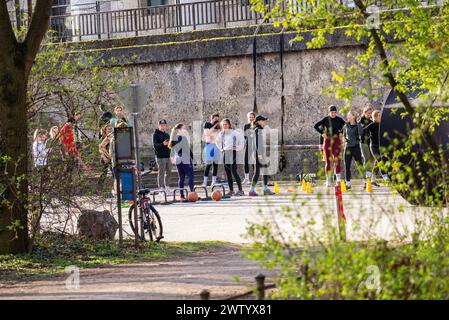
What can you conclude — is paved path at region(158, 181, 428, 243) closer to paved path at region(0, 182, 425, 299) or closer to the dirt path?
paved path at region(0, 182, 425, 299)

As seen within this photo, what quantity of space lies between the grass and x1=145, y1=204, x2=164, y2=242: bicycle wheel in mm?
263

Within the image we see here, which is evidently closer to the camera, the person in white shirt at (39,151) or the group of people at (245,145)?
the person in white shirt at (39,151)

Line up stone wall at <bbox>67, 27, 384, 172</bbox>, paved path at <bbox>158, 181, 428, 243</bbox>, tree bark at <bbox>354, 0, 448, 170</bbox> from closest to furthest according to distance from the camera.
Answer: tree bark at <bbox>354, 0, 448, 170</bbox> → paved path at <bbox>158, 181, 428, 243</bbox> → stone wall at <bbox>67, 27, 384, 172</bbox>

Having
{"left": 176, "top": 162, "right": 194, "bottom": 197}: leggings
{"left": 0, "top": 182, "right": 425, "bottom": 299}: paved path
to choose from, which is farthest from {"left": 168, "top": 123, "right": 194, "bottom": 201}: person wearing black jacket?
{"left": 0, "top": 182, "right": 425, "bottom": 299}: paved path

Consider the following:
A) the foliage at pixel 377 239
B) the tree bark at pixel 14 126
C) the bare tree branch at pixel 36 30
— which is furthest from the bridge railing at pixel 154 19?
the foliage at pixel 377 239

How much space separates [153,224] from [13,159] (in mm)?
2707

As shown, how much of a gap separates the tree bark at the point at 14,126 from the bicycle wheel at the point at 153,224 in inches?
85.6

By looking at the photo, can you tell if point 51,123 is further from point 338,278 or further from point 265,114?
point 265,114

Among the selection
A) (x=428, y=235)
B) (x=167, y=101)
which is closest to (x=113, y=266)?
(x=428, y=235)

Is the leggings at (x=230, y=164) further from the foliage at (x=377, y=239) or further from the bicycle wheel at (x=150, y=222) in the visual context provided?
the foliage at (x=377, y=239)

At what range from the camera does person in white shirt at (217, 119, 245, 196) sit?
94.5 ft

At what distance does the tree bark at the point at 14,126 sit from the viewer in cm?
1669

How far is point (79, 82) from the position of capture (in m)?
18.7

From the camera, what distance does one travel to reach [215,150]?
30.0 metres
